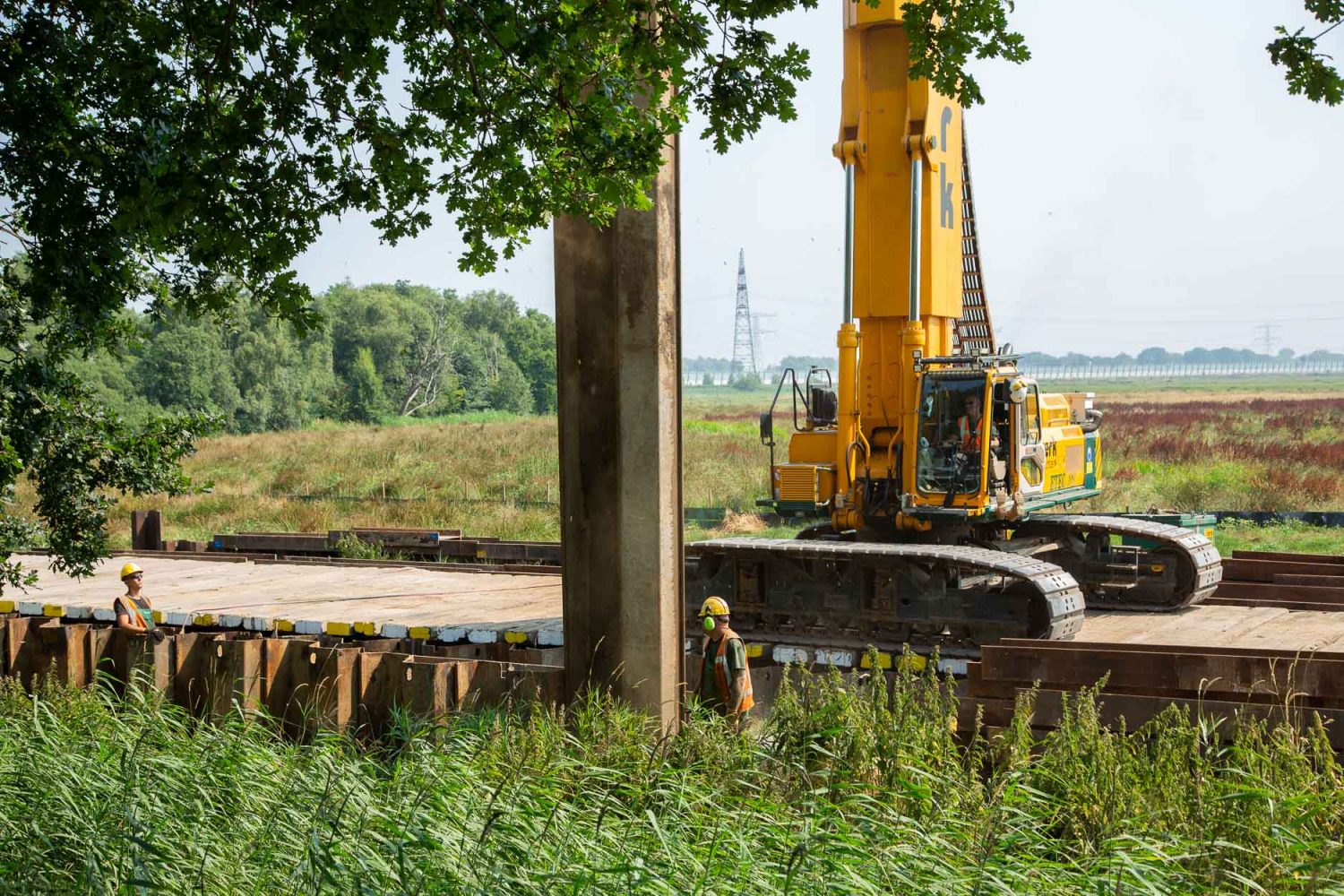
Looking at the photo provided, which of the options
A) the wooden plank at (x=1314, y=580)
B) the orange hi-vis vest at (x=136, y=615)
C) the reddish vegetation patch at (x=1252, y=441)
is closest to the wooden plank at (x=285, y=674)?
the orange hi-vis vest at (x=136, y=615)

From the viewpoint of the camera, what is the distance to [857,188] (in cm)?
1336

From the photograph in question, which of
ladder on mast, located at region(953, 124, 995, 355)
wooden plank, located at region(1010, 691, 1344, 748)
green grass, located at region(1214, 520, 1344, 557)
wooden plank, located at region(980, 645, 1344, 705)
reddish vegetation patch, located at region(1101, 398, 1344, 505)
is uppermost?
ladder on mast, located at region(953, 124, 995, 355)

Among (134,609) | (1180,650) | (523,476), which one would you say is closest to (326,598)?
(134,609)

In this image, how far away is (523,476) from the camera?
4178 centimetres

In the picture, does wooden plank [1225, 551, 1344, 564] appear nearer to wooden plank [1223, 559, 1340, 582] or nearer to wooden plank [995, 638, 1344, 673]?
wooden plank [1223, 559, 1340, 582]

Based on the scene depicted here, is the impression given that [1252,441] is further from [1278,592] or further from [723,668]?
[723,668]

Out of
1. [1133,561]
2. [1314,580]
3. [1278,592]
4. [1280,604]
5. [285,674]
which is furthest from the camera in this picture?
[1314,580]

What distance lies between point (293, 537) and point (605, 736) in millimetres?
14374

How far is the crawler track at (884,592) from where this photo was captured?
11789mm

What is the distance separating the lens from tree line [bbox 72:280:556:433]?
263 feet

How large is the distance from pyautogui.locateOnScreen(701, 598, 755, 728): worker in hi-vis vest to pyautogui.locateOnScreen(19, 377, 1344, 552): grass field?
47.9ft

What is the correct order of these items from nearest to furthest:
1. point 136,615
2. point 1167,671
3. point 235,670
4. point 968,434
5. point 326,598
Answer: point 1167,671, point 235,670, point 136,615, point 968,434, point 326,598

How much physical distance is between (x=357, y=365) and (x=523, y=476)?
60.3 metres

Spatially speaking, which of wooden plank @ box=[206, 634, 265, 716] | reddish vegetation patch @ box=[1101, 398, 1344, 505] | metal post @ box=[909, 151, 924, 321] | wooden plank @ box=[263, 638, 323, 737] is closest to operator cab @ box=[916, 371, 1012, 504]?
metal post @ box=[909, 151, 924, 321]
